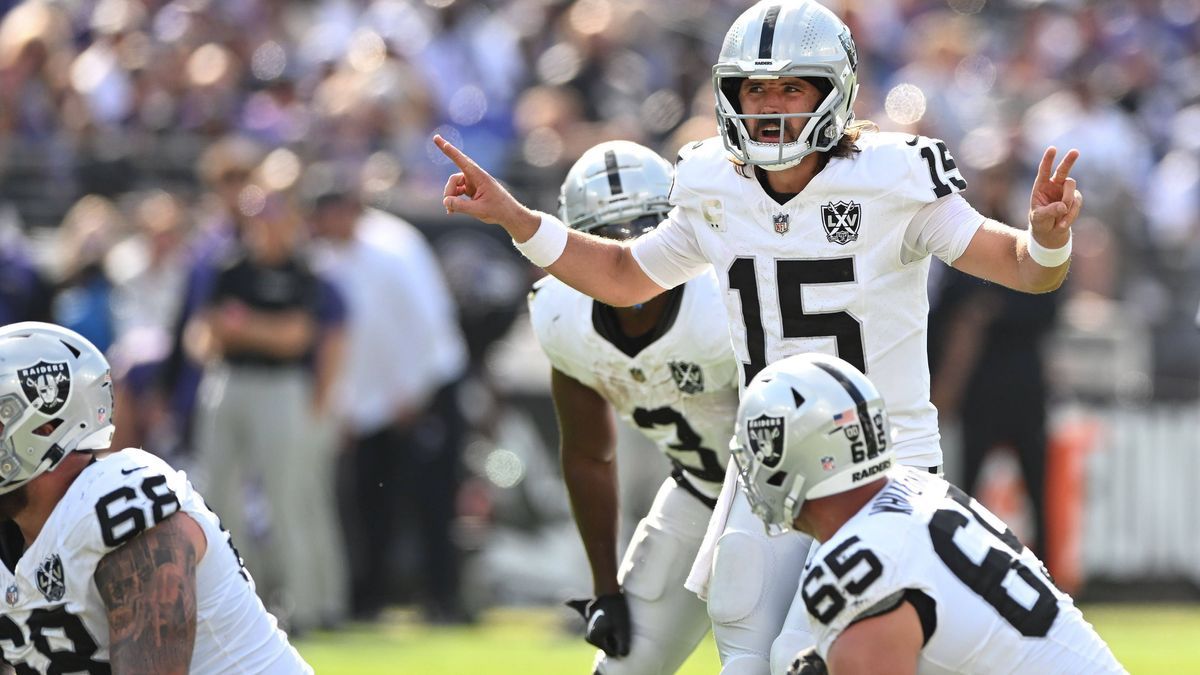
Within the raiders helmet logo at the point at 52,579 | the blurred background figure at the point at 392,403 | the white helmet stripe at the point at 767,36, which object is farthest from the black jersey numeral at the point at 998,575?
the blurred background figure at the point at 392,403

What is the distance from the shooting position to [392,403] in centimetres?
1075

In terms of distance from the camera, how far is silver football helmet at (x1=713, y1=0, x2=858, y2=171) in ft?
15.9

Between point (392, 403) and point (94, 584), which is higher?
point (94, 584)

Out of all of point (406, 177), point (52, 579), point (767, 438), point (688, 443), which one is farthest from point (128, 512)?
point (406, 177)

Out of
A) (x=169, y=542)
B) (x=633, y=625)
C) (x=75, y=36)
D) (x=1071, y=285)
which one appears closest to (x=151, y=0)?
(x=75, y=36)

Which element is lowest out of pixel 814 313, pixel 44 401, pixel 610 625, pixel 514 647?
pixel 514 647

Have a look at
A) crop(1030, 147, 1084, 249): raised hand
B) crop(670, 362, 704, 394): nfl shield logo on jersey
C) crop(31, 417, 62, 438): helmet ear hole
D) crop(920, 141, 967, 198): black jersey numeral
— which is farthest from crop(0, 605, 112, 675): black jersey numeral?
crop(1030, 147, 1084, 249): raised hand

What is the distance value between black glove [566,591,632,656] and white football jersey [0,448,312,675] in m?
1.34

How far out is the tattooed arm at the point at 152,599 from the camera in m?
4.38

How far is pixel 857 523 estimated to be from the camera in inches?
160

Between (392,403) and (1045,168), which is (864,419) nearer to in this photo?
(1045,168)

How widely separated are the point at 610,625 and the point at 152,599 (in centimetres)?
184

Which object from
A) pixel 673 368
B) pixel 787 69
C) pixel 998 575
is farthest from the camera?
pixel 673 368

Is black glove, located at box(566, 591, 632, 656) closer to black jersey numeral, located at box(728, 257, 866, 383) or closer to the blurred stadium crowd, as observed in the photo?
black jersey numeral, located at box(728, 257, 866, 383)
